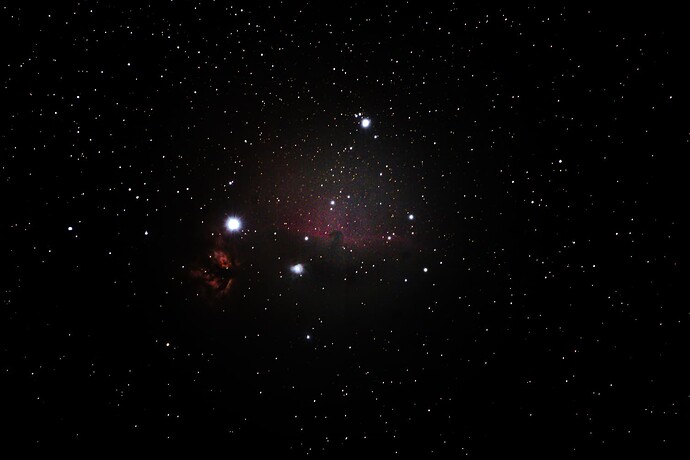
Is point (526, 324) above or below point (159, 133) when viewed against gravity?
below

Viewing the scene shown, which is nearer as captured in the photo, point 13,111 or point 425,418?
point 13,111

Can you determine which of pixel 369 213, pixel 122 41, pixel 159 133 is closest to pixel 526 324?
pixel 369 213

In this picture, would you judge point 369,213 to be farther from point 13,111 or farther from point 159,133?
point 13,111

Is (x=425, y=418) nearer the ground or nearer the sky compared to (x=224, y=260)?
nearer the ground

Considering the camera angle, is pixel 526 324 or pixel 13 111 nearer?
pixel 13 111

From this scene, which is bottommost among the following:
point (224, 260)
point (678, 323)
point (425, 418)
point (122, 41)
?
point (425, 418)

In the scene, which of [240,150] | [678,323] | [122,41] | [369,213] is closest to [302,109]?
[240,150]

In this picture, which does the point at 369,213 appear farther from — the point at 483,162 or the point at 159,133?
the point at 159,133

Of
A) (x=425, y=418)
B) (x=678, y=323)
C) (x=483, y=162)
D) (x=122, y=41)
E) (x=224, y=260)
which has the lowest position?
(x=425, y=418)
